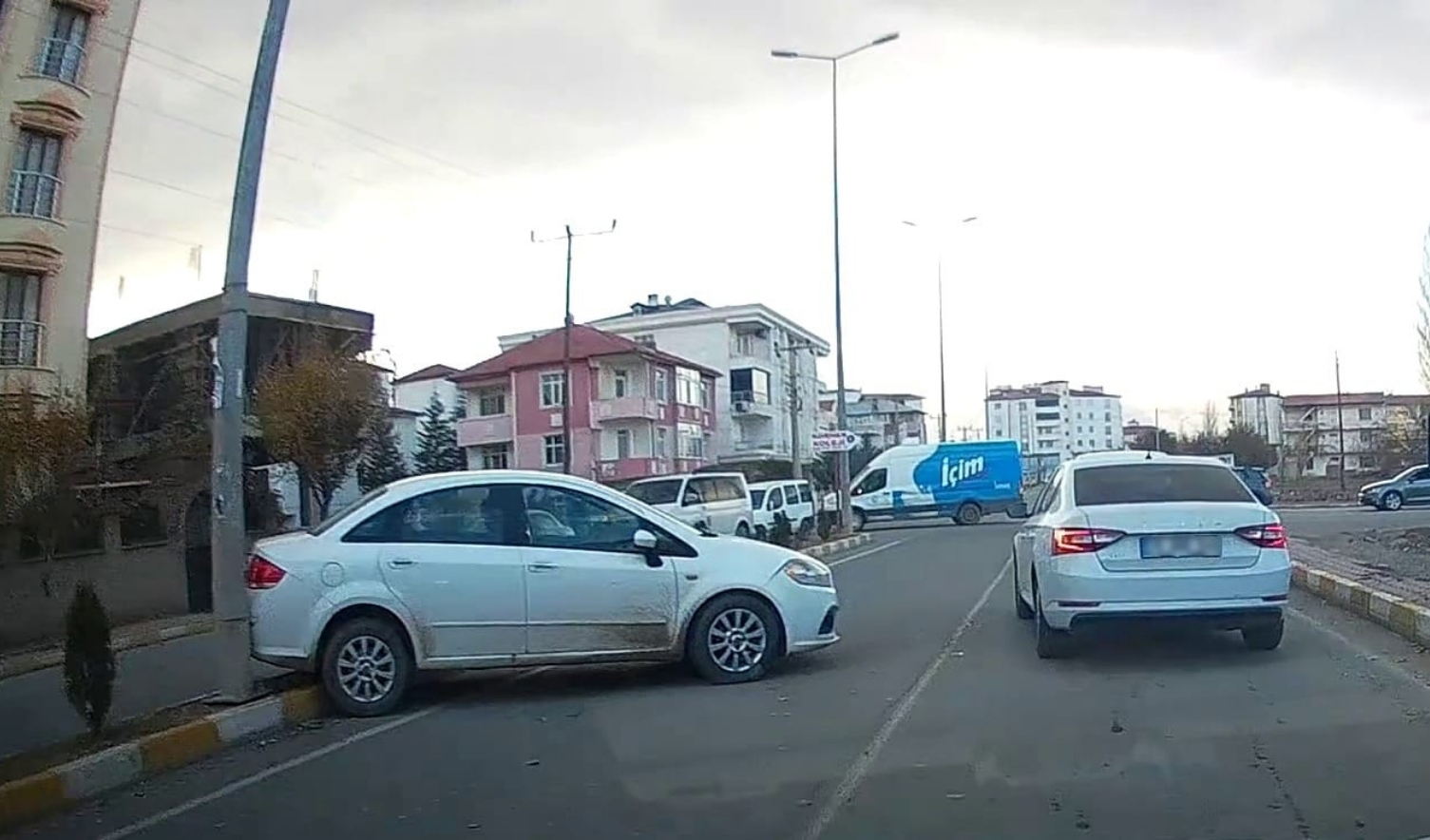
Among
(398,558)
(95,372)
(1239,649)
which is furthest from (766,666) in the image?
(95,372)

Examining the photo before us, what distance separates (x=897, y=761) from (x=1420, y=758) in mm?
2574

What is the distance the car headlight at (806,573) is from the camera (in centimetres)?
1109

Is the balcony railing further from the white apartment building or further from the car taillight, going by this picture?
the white apartment building

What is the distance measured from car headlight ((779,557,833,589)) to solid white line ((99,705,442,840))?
2.72m

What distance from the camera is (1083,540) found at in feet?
35.3

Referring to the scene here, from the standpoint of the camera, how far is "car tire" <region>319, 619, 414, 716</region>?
33.1 feet

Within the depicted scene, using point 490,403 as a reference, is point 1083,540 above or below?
below

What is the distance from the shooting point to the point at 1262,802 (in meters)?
6.56

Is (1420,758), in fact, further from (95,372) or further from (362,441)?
(362,441)

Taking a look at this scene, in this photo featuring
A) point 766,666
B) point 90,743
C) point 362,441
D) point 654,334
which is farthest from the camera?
point 654,334

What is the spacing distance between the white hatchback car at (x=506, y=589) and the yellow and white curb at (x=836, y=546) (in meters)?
18.1

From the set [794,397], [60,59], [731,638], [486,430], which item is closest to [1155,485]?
[731,638]

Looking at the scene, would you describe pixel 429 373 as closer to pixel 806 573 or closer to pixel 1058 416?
pixel 806 573

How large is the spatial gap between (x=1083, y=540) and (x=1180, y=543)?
68 cm
